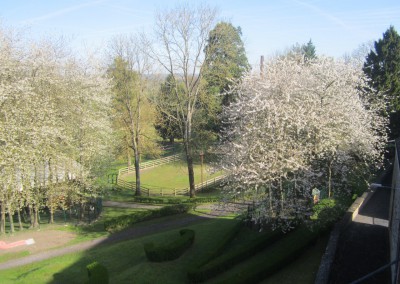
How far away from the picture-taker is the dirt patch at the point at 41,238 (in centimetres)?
2090

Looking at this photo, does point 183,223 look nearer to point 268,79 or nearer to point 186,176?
point 268,79

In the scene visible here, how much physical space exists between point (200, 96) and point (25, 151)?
16.8 m

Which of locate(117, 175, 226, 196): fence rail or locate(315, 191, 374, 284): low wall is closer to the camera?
locate(315, 191, 374, 284): low wall

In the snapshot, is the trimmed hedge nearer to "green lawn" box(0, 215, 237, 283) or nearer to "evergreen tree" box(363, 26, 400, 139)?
"green lawn" box(0, 215, 237, 283)

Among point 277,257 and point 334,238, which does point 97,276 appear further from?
point 334,238

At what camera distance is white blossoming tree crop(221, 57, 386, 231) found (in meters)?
15.1

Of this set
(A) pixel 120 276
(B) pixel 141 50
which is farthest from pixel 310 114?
(B) pixel 141 50

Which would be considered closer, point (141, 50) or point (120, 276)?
point (120, 276)

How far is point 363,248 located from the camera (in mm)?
15070

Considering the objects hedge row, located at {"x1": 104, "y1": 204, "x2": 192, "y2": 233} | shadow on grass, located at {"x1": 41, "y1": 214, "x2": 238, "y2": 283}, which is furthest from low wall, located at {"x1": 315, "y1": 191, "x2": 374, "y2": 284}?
hedge row, located at {"x1": 104, "y1": 204, "x2": 192, "y2": 233}

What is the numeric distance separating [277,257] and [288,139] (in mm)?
5198

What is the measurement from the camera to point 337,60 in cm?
2030

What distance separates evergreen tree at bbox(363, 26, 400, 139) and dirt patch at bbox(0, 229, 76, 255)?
27.5 m

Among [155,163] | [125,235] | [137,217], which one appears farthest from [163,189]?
[125,235]
